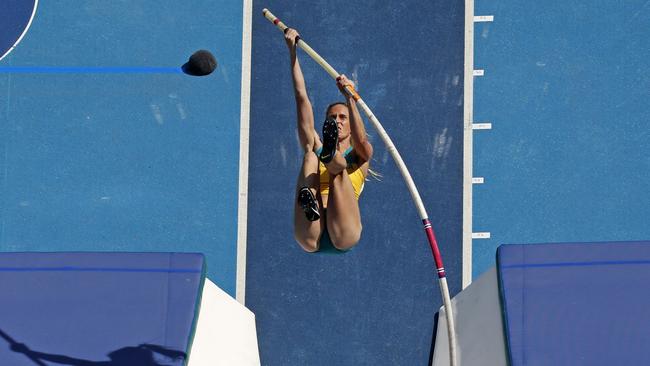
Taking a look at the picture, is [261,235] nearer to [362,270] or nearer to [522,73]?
[362,270]

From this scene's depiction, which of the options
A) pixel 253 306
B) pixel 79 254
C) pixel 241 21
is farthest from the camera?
pixel 241 21

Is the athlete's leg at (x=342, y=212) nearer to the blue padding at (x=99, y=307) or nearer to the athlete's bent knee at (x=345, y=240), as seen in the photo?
the athlete's bent knee at (x=345, y=240)

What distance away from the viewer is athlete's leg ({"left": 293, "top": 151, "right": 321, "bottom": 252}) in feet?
37.9

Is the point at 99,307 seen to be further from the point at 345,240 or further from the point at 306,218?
the point at 345,240

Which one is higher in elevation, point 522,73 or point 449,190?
point 522,73

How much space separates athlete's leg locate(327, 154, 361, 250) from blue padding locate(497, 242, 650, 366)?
1.59m

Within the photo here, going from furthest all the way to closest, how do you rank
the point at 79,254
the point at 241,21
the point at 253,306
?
1. the point at 241,21
2. the point at 253,306
3. the point at 79,254

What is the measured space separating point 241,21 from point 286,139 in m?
1.64

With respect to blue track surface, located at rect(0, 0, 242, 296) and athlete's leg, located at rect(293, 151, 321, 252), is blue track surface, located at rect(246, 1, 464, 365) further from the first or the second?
athlete's leg, located at rect(293, 151, 321, 252)

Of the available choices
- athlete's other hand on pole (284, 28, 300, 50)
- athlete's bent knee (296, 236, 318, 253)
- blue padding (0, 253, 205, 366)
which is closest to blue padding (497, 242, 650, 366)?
athlete's bent knee (296, 236, 318, 253)

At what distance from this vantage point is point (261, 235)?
1413 cm

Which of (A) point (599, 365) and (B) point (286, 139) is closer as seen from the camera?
(A) point (599, 365)

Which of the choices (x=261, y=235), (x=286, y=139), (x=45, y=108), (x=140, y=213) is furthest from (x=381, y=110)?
(x=45, y=108)

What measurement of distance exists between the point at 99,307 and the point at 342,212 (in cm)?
259
